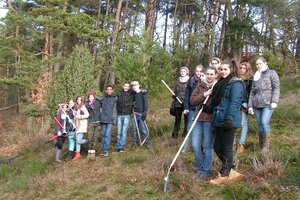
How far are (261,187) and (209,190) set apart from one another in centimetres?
71

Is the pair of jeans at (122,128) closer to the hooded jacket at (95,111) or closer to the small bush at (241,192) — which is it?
the hooded jacket at (95,111)

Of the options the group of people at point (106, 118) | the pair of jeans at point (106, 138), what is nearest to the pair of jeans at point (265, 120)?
the group of people at point (106, 118)

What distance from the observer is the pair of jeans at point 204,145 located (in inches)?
207

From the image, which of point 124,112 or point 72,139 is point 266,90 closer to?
point 124,112

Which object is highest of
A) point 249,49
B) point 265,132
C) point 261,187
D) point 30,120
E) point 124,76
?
point 249,49

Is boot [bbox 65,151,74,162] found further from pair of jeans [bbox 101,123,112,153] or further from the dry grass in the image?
the dry grass

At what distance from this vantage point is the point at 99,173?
6.88 metres

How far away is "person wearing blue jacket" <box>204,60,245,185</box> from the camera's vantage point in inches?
187

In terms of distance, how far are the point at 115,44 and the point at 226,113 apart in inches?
716

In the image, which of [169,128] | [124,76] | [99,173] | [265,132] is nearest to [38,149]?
[124,76]

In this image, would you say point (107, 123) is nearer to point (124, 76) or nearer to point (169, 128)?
point (169, 128)

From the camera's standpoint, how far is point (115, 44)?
22266mm

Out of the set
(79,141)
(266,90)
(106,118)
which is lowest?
(79,141)

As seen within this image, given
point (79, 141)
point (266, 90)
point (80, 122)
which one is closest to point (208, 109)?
point (266, 90)
